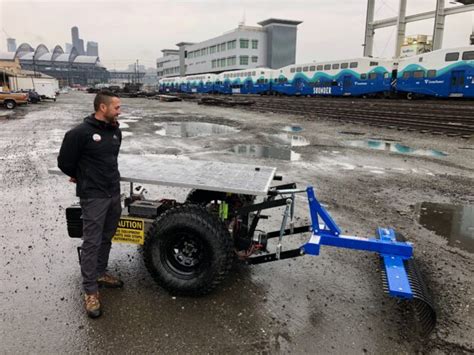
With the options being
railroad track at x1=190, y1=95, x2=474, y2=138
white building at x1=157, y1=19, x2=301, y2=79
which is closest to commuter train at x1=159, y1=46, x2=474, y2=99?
railroad track at x1=190, y1=95, x2=474, y2=138

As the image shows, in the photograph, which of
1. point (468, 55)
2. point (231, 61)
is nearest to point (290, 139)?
point (468, 55)

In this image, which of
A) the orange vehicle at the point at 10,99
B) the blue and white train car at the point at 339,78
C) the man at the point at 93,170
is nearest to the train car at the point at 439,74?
the blue and white train car at the point at 339,78

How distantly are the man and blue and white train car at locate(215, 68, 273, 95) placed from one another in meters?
50.2

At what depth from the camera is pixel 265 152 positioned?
12789mm

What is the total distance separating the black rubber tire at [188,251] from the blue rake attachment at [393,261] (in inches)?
34.4

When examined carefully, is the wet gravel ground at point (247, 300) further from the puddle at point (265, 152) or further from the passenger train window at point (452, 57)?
the passenger train window at point (452, 57)

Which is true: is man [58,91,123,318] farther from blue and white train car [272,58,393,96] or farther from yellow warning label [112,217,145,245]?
blue and white train car [272,58,393,96]

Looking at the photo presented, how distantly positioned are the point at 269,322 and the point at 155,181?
1.79 metres

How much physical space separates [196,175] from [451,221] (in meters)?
4.59

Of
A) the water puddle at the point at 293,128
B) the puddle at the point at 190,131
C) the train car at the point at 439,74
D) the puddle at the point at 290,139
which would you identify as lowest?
the puddle at the point at 290,139

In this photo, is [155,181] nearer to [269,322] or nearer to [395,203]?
[269,322]

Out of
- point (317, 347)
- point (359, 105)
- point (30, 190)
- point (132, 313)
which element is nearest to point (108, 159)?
point (132, 313)

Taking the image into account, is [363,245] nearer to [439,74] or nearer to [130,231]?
[130,231]

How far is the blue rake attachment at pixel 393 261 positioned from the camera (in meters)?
3.26
